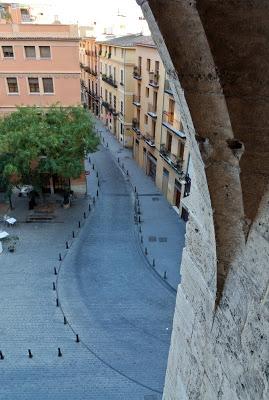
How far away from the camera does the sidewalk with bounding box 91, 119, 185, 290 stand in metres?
15.1

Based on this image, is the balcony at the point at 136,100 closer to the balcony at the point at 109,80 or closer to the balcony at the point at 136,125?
the balcony at the point at 136,125

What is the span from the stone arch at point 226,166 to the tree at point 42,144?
14003 mm

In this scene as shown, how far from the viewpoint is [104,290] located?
13.5 metres

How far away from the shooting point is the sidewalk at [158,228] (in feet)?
49.4

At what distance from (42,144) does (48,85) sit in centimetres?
593

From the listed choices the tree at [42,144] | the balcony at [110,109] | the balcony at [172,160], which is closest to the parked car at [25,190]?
the tree at [42,144]

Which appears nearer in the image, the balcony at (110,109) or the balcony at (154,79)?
the balcony at (154,79)

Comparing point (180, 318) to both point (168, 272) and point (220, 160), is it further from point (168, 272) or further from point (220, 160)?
point (168, 272)

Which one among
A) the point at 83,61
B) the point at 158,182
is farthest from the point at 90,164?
the point at 83,61

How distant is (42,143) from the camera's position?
16.2 m

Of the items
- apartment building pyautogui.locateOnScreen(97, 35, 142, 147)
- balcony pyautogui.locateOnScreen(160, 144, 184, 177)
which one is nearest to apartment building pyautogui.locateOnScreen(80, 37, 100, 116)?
apartment building pyautogui.locateOnScreen(97, 35, 142, 147)

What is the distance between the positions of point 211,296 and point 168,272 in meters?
11.6

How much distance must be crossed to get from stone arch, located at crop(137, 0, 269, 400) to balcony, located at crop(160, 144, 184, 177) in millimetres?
15432

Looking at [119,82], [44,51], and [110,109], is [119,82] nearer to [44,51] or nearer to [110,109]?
[110,109]
